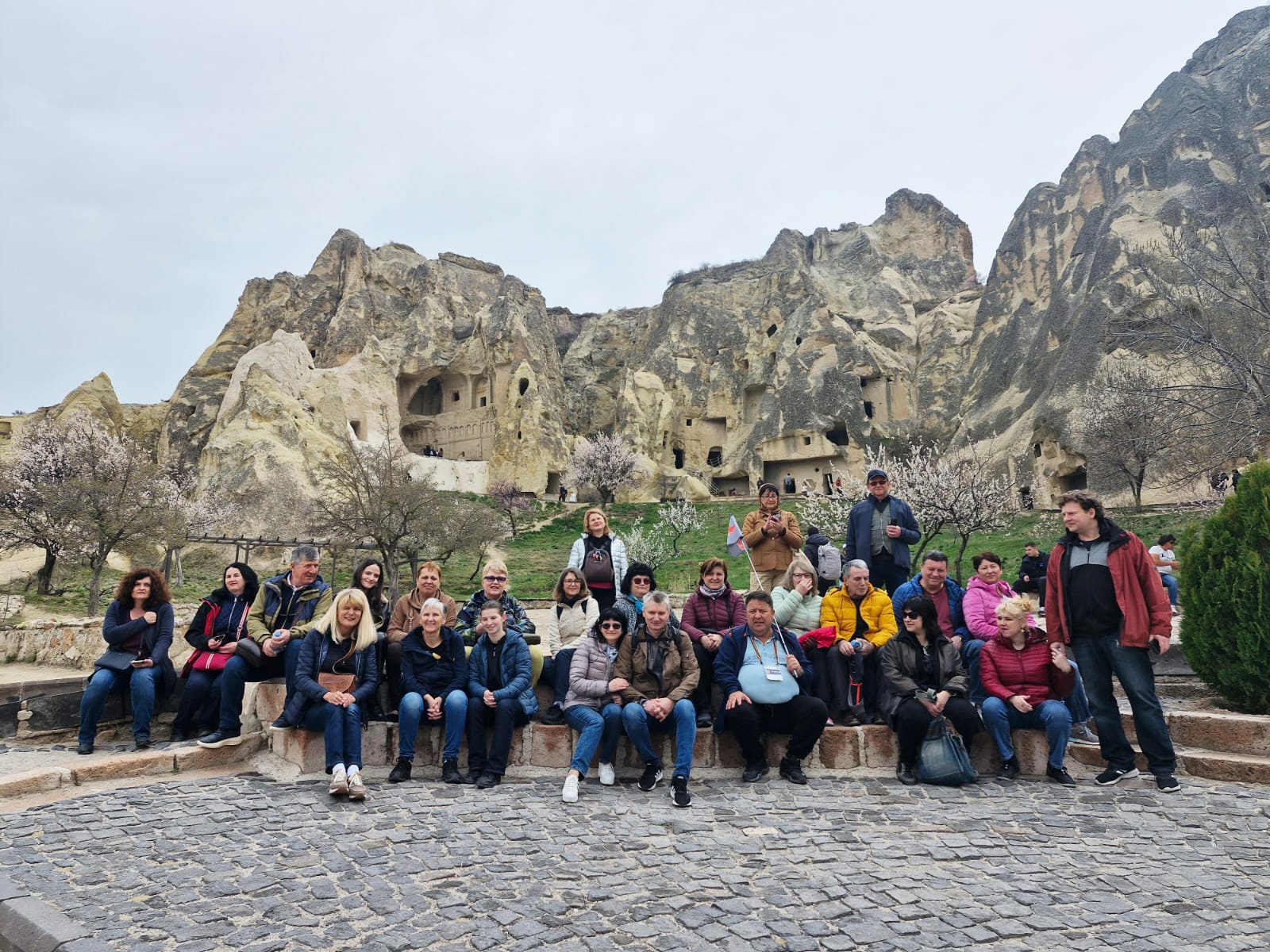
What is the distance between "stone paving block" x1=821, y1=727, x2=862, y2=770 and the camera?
6137 mm

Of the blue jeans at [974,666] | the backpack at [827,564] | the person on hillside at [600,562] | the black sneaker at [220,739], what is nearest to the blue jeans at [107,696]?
the black sneaker at [220,739]

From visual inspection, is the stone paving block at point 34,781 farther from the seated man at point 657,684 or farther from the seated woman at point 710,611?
the seated woman at point 710,611

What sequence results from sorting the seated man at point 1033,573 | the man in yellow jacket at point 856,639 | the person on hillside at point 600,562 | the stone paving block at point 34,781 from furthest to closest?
the seated man at point 1033,573, the person on hillside at point 600,562, the man in yellow jacket at point 856,639, the stone paving block at point 34,781

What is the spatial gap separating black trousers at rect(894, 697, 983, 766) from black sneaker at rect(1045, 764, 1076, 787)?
555 mm

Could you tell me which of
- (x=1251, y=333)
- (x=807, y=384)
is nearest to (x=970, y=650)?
(x=1251, y=333)

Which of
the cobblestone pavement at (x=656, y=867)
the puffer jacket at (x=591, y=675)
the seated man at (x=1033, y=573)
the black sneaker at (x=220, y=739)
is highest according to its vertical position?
the seated man at (x=1033, y=573)

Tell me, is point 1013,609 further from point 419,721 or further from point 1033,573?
point 419,721

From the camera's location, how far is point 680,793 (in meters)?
5.30

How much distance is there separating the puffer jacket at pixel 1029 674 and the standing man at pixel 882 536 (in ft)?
5.79

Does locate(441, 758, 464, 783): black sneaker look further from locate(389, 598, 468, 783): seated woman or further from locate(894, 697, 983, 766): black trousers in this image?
locate(894, 697, 983, 766): black trousers

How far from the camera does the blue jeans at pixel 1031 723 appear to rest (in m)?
5.71

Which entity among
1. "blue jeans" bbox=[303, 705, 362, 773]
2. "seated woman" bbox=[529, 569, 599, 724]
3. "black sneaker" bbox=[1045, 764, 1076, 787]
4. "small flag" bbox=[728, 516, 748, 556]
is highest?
"small flag" bbox=[728, 516, 748, 556]

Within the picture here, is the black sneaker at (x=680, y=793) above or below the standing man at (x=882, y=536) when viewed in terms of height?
below

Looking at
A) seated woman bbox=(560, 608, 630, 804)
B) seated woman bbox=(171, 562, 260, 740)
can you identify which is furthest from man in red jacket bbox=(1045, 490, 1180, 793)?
Result: seated woman bbox=(171, 562, 260, 740)
